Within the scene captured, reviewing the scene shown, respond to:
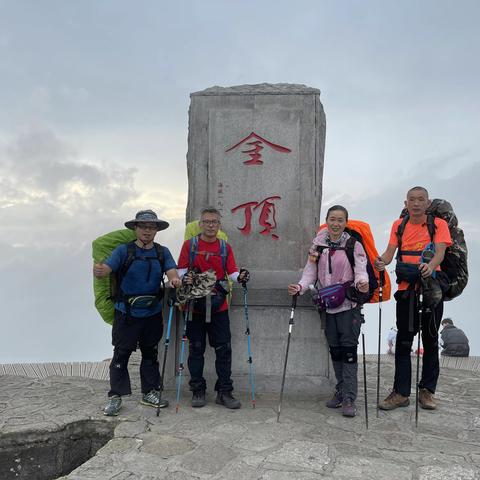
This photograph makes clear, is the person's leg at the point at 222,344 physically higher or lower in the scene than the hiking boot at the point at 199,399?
higher

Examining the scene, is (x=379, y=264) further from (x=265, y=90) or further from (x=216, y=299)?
(x=265, y=90)

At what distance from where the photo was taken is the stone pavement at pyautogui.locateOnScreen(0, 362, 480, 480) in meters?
4.65

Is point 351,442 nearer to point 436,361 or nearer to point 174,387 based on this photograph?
point 436,361

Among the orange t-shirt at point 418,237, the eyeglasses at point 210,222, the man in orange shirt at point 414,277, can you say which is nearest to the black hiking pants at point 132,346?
the eyeglasses at point 210,222

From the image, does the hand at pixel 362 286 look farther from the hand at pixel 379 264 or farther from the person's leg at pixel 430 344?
the person's leg at pixel 430 344

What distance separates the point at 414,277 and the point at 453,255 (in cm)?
72

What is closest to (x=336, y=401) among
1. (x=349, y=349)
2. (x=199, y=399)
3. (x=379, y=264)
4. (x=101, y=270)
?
(x=349, y=349)

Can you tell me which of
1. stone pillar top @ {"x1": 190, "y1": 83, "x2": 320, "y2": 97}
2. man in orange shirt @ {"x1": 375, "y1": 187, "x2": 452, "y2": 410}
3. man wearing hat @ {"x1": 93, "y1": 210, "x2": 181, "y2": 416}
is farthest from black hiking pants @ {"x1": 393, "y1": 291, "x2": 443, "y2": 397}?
stone pillar top @ {"x1": 190, "y1": 83, "x2": 320, "y2": 97}

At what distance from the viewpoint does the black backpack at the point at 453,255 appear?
6508mm

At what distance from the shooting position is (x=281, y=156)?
24.6 feet

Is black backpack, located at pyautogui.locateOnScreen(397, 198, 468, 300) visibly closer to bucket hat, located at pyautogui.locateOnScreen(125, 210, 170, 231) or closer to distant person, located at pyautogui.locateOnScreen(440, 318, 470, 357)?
bucket hat, located at pyautogui.locateOnScreen(125, 210, 170, 231)

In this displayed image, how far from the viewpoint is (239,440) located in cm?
535

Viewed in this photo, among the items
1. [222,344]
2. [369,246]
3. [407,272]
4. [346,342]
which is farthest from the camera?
[222,344]

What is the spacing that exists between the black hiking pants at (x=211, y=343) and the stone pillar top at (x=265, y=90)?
3322mm
